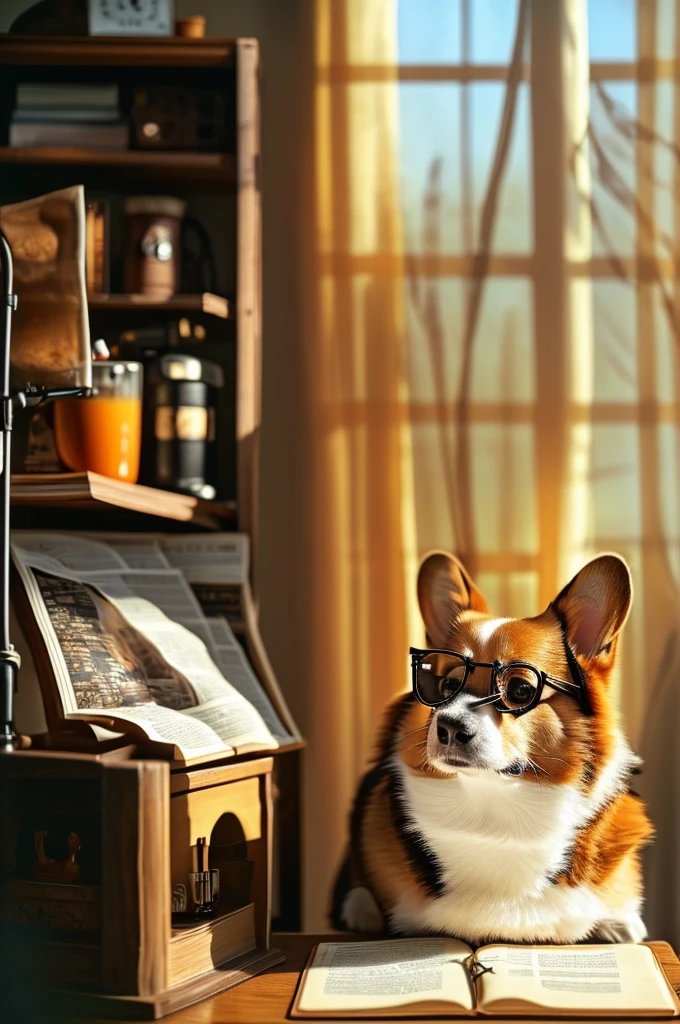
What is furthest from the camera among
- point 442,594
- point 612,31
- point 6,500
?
point 612,31

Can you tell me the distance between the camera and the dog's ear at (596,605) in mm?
1146

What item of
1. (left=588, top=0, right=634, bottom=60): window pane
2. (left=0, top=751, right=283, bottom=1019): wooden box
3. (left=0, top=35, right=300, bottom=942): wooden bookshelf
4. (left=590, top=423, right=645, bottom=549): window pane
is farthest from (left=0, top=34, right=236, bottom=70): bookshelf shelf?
(left=0, top=751, right=283, bottom=1019): wooden box

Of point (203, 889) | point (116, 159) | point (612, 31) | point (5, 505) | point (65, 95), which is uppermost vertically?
point (612, 31)

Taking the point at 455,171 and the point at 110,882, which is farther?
the point at 455,171

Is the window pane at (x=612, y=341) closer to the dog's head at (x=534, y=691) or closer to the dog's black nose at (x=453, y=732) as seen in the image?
the dog's head at (x=534, y=691)

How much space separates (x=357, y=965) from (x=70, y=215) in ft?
2.94

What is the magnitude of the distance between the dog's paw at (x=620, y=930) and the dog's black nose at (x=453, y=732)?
28cm

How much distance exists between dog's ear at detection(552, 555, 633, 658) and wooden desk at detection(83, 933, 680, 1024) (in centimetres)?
35

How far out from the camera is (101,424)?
1233 mm

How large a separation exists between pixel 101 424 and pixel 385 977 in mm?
705

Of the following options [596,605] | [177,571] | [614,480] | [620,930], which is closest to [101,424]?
[177,571]

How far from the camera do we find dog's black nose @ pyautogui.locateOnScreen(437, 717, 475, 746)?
3.55 ft

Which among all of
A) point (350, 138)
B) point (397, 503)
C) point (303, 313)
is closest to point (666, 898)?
point (397, 503)

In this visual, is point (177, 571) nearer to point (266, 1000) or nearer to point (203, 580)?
point (203, 580)
